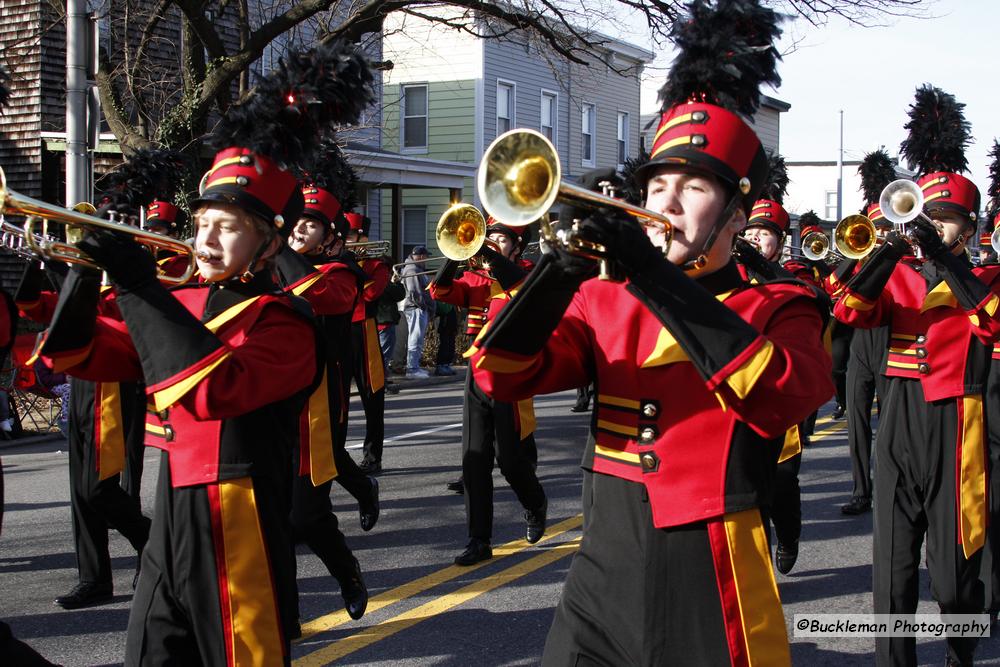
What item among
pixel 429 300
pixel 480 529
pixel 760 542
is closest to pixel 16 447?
pixel 480 529

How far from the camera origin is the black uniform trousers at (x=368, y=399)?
9.16m

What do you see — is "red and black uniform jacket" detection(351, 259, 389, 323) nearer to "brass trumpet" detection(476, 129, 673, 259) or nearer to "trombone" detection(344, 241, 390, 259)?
"trombone" detection(344, 241, 390, 259)

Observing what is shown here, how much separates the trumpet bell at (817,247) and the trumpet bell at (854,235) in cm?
298

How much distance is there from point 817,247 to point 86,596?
789cm

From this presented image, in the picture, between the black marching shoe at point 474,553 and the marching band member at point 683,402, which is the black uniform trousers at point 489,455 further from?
the marching band member at point 683,402

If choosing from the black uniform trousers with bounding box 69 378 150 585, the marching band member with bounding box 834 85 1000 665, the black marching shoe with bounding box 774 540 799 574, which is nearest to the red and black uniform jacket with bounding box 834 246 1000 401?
the marching band member with bounding box 834 85 1000 665

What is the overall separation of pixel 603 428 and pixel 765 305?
528 millimetres

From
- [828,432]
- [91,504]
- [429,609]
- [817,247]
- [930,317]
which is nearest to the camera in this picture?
[930,317]

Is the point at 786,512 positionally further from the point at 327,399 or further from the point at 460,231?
the point at 460,231

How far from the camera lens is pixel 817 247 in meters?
10.9

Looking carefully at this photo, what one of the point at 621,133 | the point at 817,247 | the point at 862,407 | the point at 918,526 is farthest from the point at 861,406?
the point at 621,133

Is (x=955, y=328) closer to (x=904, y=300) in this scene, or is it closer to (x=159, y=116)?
(x=904, y=300)

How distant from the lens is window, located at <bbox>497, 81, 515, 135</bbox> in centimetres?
2750

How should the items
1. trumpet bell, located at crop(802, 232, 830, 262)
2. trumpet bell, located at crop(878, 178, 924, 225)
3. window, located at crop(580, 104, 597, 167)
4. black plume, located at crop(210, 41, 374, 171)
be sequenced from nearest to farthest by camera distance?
black plume, located at crop(210, 41, 374, 171) → trumpet bell, located at crop(878, 178, 924, 225) → trumpet bell, located at crop(802, 232, 830, 262) → window, located at crop(580, 104, 597, 167)
